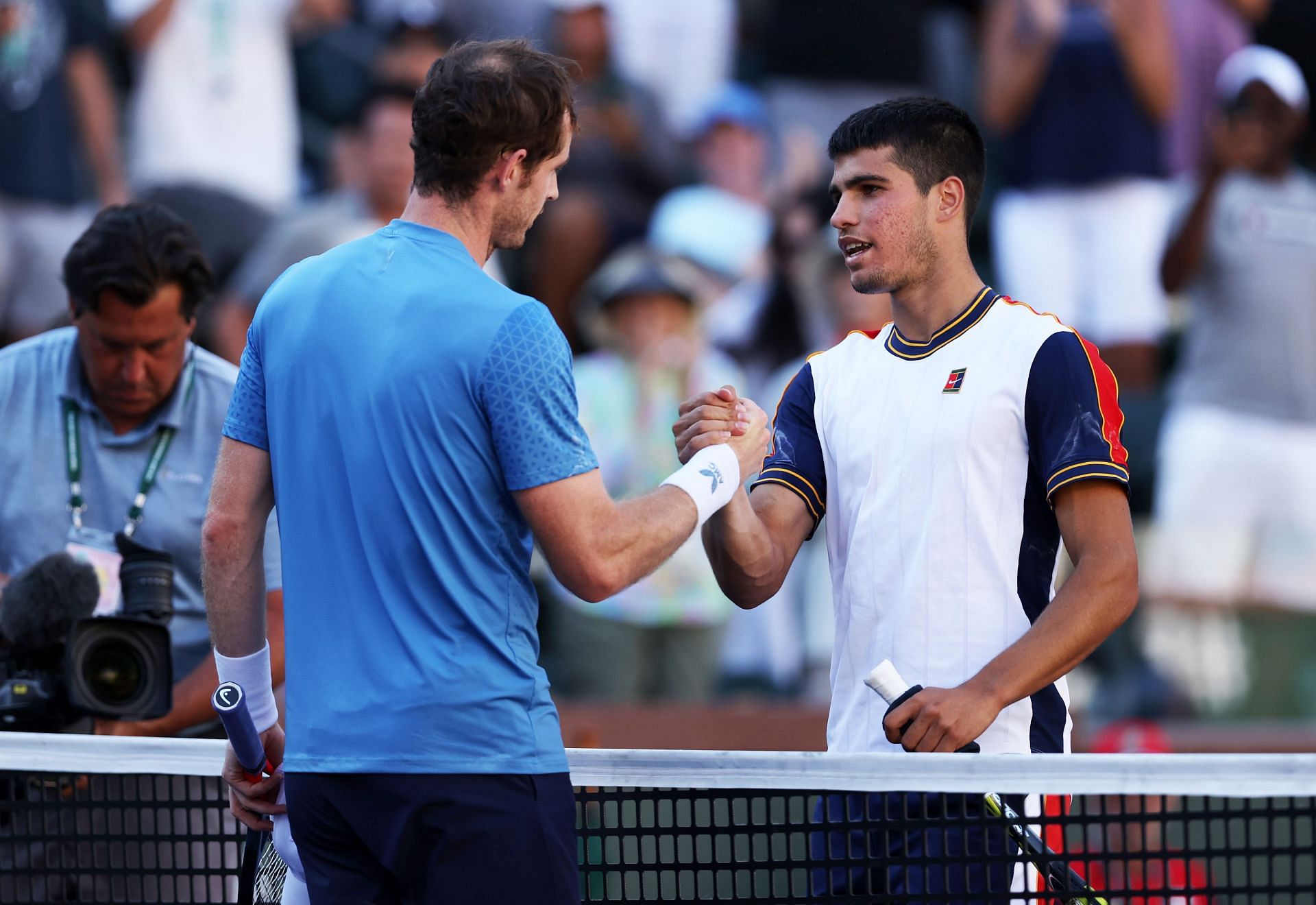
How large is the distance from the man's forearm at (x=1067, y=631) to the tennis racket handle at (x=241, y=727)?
4.36 ft

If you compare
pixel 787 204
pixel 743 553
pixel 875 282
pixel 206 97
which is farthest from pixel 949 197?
pixel 206 97

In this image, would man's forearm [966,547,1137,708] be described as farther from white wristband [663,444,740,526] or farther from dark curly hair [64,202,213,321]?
dark curly hair [64,202,213,321]

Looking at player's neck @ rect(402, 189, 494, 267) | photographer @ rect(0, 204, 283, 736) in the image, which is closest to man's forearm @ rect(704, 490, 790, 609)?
player's neck @ rect(402, 189, 494, 267)

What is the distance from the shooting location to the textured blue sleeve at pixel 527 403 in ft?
8.55

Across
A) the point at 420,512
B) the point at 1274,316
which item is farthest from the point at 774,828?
the point at 1274,316

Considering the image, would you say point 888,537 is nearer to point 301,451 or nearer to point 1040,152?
point 301,451

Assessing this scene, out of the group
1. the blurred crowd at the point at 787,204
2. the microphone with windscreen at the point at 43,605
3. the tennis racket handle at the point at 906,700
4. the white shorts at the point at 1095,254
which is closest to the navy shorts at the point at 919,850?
the tennis racket handle at the point at 906,700

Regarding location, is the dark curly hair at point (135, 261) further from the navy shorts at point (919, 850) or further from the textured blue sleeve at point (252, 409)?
the navy shorts at point (919, 850)

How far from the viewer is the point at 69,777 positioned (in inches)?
134

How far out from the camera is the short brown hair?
2.72 m

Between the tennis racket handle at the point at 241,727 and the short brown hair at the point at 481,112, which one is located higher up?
the short brown hair at the point at 481,112

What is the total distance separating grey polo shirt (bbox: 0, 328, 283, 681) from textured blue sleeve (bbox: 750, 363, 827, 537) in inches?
57.8

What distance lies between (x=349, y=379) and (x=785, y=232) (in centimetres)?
671

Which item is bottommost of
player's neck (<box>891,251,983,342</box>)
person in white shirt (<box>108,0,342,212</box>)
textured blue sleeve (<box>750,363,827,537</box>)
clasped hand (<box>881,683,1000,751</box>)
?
clasped hand (<box>881,683,1000,751</box>)
